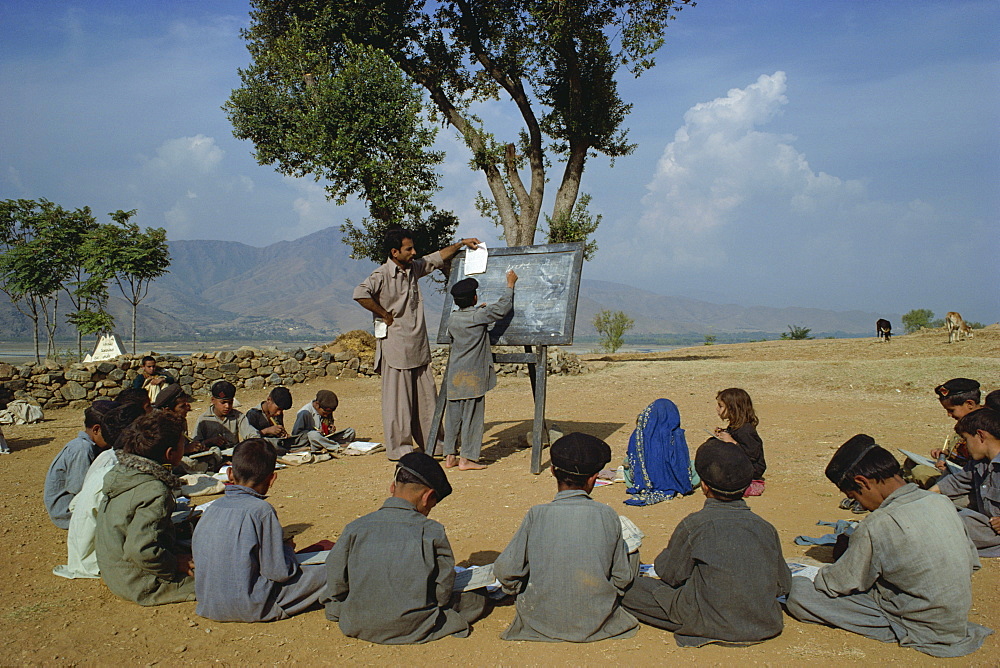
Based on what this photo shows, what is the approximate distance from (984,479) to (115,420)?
243 inches

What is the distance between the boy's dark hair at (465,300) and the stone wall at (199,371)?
7868 millimetres

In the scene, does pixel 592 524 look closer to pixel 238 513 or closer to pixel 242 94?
pixel 238 513

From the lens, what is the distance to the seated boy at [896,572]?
11.1 ft

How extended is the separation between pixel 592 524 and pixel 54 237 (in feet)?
76.3

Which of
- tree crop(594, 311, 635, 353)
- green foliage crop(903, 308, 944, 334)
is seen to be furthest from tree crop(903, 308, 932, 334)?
tree crop(594, 311, 635, 353)

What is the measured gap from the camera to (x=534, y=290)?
25.2 ft

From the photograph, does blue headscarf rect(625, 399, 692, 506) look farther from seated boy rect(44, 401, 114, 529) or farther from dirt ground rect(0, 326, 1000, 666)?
seated boy rect(44, 401, 114, 529)

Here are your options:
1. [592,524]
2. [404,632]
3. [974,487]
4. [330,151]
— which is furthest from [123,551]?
[330,151]

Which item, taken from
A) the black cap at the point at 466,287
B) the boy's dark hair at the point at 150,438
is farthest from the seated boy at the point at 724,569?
the black cap at the point at 466,287

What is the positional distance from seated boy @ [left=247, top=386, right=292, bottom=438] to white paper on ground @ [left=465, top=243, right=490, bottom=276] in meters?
2.47

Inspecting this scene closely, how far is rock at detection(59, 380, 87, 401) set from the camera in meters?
14.0

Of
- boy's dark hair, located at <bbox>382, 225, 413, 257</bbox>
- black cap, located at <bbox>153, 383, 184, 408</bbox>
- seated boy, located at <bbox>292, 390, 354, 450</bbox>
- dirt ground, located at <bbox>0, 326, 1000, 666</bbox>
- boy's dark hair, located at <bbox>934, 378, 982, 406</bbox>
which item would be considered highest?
boy's dark hair, located at <bbox>382, 225, 413, 257</bbox>

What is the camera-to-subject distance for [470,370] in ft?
24.2

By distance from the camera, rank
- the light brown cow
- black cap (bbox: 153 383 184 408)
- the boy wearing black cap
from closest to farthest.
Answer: black cap (bbox: 153 383 184 408) < the boy wearing black cap < the light brown cow
